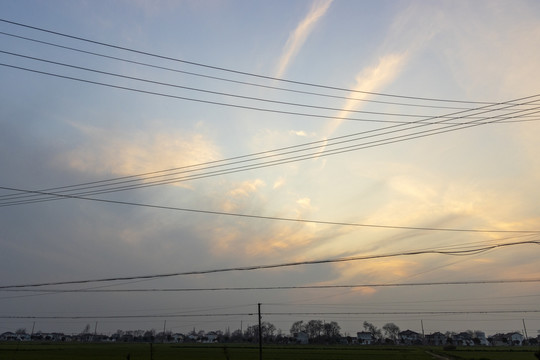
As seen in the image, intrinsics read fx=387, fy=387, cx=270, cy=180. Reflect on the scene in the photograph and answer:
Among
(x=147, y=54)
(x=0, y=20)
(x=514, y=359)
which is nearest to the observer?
(x=0, y=20)

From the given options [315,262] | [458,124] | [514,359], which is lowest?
[514,359]

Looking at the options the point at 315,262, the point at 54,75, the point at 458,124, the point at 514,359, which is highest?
the point at 54,75

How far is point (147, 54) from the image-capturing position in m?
19.7

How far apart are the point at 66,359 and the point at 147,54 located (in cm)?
6638

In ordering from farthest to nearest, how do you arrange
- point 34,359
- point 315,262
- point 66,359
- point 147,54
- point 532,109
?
point 66,359, point 34,359, point 315,262, point 532,109, point 147,54

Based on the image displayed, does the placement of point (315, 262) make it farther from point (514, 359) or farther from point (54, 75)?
point (514, 359)

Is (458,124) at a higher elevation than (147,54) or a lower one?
lower

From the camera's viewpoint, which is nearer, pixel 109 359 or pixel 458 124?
pixel 458 124

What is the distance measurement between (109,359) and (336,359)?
39.7 metres

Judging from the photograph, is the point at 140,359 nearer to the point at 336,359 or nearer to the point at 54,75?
the point at 336,359

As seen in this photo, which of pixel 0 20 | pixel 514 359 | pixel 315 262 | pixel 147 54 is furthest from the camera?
pixel 514 359

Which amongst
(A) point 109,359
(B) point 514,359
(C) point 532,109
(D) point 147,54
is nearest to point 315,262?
(C) point 532,109

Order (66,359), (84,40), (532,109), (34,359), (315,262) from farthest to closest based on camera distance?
(66,359), (34,359), (315,262), (532,109), (84,40)

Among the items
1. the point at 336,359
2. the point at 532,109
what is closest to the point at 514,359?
the point at 336,359
